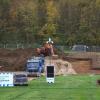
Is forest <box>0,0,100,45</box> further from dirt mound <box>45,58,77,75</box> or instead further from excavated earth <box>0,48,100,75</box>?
dirt mound <box>45,58,77,75</box>

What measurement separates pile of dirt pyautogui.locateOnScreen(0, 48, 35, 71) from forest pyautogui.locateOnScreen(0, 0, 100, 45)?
3205 cm

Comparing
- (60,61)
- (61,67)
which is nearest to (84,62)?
(60,61)

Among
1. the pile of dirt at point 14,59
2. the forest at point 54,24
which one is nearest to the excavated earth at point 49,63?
the pile of dirt at point 14,59

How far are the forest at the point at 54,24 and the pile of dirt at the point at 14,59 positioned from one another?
105 feet

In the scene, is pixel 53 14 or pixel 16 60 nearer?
pixel 16 60

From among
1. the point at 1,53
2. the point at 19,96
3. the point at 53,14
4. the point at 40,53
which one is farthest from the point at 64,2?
the point at 19,96

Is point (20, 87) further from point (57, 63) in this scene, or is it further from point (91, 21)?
point (91, 21)

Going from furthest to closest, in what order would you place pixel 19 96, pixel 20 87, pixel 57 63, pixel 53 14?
1. pixel 53 14
2. pixel 57 63
3. pixel 20 87
4. pixel 19 96

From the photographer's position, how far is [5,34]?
107 metres

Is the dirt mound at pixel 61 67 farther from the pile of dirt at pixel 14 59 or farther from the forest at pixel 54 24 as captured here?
the forest at pixel 54 24

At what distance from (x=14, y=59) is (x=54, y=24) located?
4280cm

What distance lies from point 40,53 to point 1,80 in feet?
91.0

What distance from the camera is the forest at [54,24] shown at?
105562mm

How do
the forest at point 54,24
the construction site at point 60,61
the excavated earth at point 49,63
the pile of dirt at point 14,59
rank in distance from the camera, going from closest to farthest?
the excavated earth at point 49,63, the construction site at point 60,61, the pile of dirt at point 14,59, the forest at point 54,24
